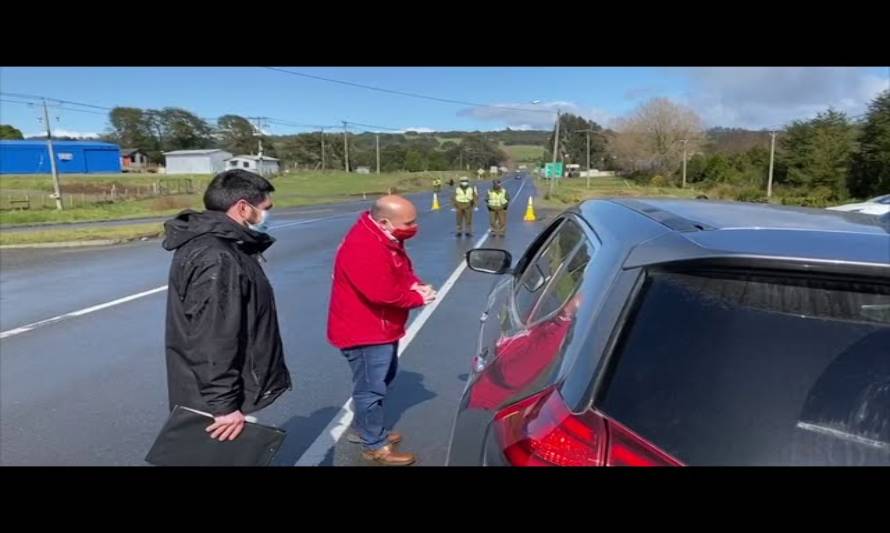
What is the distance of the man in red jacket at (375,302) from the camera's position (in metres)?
3.14

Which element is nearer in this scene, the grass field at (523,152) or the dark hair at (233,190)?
the dark hair at (233,190)

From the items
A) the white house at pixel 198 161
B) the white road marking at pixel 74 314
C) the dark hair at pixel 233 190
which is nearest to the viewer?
the dark hair at pixel 233 190

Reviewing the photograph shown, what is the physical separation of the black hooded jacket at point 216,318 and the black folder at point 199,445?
0.08m

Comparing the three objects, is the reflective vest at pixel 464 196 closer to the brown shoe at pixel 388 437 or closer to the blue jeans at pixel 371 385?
the brown shoe at pixel 388 437

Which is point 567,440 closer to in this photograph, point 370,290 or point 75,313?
point 370,290

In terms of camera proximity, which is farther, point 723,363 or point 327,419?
point 327,419

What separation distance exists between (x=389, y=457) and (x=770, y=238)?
253 centimetres

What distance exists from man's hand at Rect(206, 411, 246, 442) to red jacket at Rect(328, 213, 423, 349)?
95 centimetres

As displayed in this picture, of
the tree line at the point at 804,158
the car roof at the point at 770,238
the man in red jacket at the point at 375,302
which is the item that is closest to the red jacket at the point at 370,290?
the man in red jacket at the point at 375,302

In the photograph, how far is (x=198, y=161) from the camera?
9194 cm

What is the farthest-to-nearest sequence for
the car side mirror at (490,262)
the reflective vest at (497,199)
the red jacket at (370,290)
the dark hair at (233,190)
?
the reflective vest at (497,199) < the car side mirror at (490,262) < the red jacket at (370,290) < the dark hair at (233,190)

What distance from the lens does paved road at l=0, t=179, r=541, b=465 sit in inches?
147

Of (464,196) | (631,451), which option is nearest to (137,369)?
(631,451)
